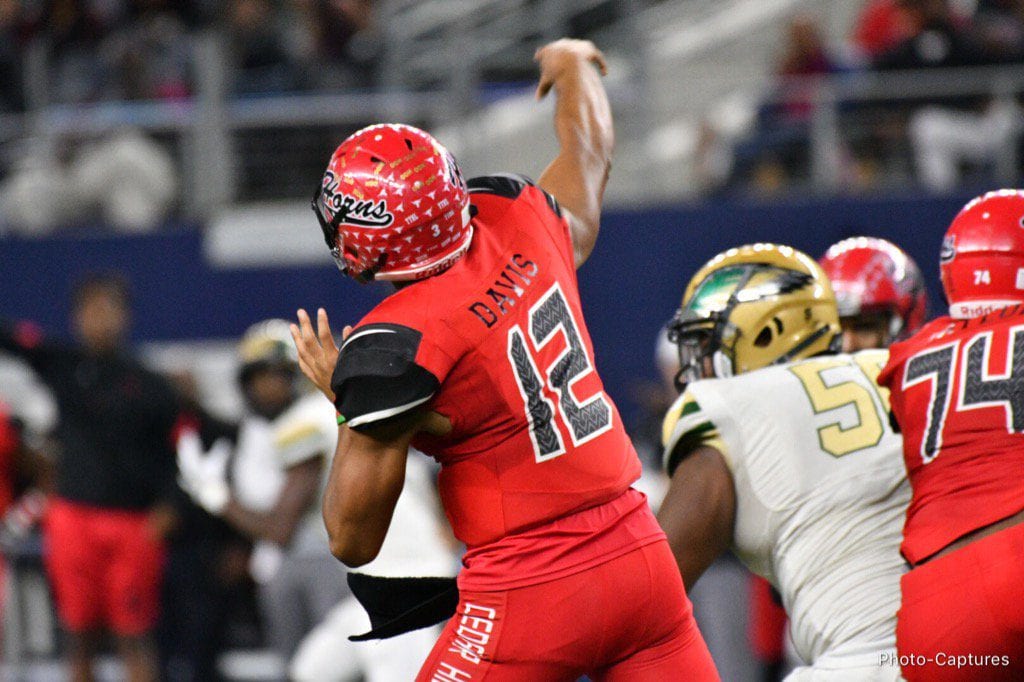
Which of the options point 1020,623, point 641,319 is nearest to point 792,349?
point 1020,623

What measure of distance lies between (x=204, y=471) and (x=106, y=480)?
737 mm

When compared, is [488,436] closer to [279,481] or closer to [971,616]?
[971,616]

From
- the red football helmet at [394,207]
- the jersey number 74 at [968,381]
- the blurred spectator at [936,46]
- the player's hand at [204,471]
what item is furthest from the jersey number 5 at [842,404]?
the blurred spectator at [936,46]

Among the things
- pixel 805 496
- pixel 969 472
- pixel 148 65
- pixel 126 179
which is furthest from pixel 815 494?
pixel 148 65

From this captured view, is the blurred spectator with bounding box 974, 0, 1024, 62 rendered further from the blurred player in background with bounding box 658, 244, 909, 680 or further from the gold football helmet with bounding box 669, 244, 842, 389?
the blurred player in background with bounding box 658, 244, 909, 680

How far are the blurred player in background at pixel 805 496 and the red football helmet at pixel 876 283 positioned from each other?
28.4 inches

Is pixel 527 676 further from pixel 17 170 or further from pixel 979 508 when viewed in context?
pixel 17 170

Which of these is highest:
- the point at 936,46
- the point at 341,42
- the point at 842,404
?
the point at 341,42

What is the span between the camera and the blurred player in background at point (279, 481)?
6.00m

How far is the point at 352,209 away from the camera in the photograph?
9.86ft

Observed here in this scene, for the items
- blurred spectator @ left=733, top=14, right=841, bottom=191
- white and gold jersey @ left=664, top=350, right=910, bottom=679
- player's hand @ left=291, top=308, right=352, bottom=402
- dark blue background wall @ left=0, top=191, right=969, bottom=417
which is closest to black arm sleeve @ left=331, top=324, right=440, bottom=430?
player's hand @ left=291, top=308, right=352, bottom=402

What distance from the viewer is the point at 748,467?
343 cm

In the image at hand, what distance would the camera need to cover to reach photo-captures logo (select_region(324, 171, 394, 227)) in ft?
9.79

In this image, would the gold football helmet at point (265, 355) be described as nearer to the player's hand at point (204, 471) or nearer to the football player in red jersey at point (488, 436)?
the player's hand at point (204, 471)
